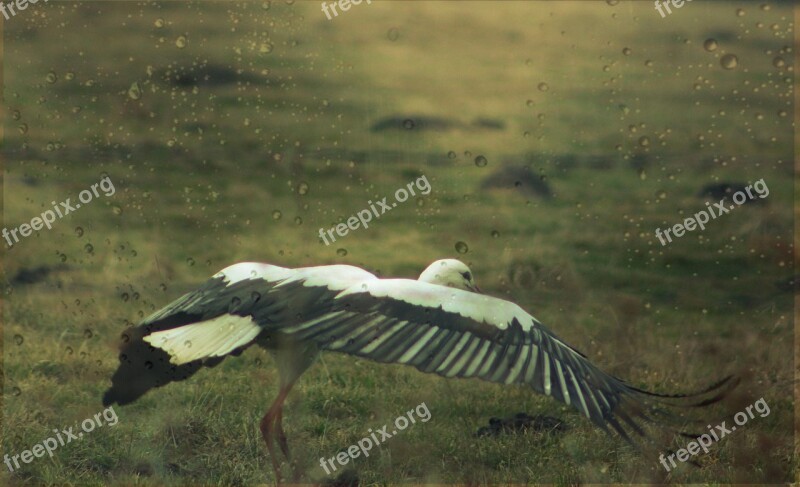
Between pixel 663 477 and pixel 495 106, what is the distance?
1581 millimetres

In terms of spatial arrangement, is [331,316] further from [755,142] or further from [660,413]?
[755,142]

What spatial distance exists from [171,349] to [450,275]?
3.62 ft

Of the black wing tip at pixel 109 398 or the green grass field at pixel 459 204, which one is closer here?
the green grass field at pixel 459 204

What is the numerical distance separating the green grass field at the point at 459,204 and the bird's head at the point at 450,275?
5.5 inches

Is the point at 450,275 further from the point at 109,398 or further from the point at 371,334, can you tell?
the point at 109,398

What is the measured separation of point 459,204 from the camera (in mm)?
4324

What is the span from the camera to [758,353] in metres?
4.43

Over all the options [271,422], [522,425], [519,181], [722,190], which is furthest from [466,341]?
[722,190]

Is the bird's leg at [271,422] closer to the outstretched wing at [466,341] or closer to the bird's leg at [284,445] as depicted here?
the bird's leg at [284,445]

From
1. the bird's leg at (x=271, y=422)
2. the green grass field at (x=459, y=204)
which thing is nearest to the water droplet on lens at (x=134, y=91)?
the green grass field at (x=459, y=204)

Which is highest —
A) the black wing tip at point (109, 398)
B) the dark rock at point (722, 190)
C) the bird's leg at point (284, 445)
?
the dark rock at point (722, 190)

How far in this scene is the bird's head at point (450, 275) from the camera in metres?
4.14

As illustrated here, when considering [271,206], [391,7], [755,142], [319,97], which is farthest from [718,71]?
[271,206]

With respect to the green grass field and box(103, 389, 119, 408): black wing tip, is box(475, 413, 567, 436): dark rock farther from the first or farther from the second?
box(103, 389, 119, 408): black wing tip
